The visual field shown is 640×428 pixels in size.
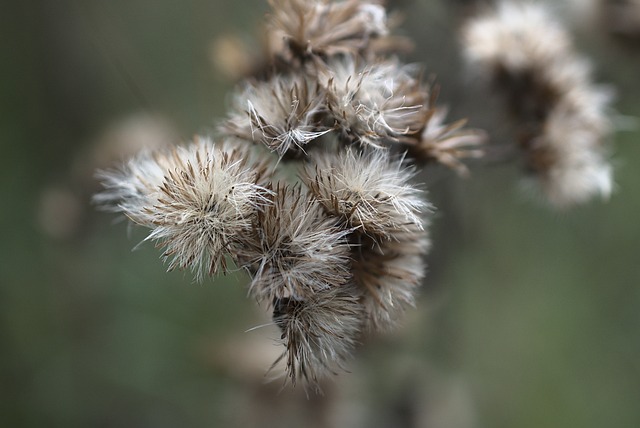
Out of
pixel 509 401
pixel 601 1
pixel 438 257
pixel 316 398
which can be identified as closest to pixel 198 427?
pixel 316 398

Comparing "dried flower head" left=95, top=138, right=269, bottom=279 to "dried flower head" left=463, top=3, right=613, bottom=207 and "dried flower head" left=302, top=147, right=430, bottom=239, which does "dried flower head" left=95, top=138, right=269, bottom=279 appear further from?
"dried flower head" left=463, top=3, right=613, bottom=207

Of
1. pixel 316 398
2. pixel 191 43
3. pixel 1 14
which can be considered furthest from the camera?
pixel 191 43

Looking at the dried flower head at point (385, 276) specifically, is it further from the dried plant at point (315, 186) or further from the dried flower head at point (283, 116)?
the dried flower head at point (283, 116)

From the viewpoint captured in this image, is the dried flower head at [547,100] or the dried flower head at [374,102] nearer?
the dried flower head at [374,102]

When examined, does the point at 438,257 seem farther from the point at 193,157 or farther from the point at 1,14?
the point at 1,14

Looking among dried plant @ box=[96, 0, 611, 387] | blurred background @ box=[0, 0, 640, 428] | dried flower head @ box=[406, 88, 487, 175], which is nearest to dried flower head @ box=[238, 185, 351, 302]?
dried plant @ box=[96, 0, 611, 387]

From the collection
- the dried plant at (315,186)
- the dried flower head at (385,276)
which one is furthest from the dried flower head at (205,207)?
the dried flower head at (385,276)

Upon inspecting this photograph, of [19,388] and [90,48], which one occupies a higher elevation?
[90,48]
